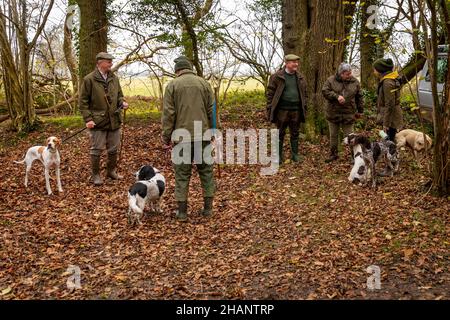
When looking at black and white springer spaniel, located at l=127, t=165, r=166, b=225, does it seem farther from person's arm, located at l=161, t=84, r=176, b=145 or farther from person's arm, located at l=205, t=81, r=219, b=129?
person's arm, located at l=205, t=81, r=219, b=129

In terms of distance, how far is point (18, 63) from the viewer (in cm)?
1372

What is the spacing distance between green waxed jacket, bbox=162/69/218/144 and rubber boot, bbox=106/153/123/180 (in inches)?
110

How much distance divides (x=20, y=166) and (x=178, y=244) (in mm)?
6123

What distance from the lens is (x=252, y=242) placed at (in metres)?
6.18

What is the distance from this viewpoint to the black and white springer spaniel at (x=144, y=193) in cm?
673

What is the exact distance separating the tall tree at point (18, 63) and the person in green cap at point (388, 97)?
8.93 meters

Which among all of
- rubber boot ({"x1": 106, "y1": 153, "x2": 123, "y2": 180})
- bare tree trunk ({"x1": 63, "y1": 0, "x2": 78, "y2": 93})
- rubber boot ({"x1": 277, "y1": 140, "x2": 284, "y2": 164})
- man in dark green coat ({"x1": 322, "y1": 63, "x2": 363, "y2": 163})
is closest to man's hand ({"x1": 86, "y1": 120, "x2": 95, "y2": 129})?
rubber boot ({"x1": 106, "y1": 153, "x2": 123, "y2": 180})

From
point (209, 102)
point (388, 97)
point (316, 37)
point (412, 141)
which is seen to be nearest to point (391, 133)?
point (412, 141)

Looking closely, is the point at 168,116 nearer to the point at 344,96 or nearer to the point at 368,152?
the point at 368,152

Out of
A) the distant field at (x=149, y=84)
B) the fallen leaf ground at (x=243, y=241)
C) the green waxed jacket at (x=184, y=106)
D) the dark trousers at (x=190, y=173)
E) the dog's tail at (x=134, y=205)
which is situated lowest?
the fallen leaf ground at (x=243, y=241)

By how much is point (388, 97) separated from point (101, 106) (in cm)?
511

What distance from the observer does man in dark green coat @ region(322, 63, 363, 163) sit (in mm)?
9328

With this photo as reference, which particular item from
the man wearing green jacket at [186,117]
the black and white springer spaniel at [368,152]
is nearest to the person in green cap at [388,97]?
the black and white springer spaniel at [368,152]

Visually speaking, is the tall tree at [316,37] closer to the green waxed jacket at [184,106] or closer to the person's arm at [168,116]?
the green waxed jacket at [184,106]
